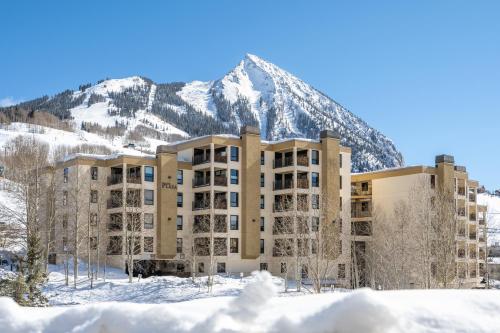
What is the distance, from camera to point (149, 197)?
56781mm

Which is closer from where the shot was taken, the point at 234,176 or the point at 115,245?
the point at 115,245

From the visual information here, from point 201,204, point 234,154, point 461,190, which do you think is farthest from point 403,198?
point 201,204

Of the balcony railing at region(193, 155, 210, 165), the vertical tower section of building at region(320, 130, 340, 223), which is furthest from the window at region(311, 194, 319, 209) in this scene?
the balcony railing at region(193, 155, 210, 165)

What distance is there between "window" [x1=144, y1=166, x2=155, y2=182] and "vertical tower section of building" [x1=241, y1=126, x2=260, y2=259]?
7.86 m

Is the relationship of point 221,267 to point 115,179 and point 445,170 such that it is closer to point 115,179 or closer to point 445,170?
point 115,179

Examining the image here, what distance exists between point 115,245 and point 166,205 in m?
5.41

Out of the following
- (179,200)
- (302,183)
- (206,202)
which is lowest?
(206,202)

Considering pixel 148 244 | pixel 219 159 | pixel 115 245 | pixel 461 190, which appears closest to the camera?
pixel 115 245

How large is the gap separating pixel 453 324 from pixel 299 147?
53.4 m

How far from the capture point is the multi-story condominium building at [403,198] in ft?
199

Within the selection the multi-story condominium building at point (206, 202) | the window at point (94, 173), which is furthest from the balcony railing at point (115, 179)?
the window at point (94, 173)

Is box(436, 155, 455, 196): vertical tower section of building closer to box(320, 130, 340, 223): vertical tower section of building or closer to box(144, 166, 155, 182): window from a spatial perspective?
box(320, 130, 340, 223): vertical tower section of building

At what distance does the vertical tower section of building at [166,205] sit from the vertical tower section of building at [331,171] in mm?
13391

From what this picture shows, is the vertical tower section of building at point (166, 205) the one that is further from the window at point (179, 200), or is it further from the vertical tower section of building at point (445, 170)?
the vertical tower section of building at point (445, 170)
